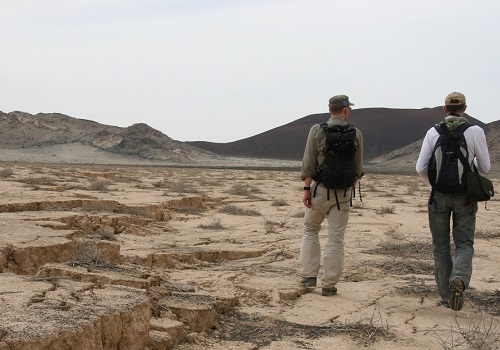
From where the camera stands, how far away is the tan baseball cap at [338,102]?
5.54 meters

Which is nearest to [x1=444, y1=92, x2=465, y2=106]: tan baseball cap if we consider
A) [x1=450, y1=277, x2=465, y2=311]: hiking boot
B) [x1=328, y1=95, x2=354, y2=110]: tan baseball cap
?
[x1=328, y1=95, x2=354, y2=110]: tan baseball cap

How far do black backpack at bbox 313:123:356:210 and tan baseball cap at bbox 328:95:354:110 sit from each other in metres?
0.20

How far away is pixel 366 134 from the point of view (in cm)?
11512

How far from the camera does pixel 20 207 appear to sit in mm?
8852

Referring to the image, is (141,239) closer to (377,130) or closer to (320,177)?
(320,177)

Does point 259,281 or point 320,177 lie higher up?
point 320,177

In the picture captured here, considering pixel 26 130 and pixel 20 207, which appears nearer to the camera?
pixel 20 207

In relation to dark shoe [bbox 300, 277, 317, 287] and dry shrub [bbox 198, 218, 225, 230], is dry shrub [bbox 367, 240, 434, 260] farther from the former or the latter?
dry shrub [bbox 198, 218, 225, 230]

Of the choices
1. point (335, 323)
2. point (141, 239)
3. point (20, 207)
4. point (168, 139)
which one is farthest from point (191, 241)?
point (168, 139)

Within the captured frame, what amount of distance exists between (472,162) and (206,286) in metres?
2.21

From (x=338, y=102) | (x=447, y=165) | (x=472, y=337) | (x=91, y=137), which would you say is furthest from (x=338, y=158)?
(x=91, y=137)

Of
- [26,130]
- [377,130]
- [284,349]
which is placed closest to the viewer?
[284,349]

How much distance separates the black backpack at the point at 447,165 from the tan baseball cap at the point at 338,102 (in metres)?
0.84

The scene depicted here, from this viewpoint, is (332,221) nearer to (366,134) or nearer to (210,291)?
(210,291)
